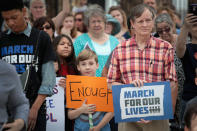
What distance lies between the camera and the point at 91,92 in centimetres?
586

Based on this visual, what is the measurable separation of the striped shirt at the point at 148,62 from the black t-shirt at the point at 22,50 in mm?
852

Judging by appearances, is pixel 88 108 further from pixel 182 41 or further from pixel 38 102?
pixel 182 41

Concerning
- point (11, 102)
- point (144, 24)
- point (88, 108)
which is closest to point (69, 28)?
point (88, 108)

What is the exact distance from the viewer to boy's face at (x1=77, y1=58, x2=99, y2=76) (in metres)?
6.11

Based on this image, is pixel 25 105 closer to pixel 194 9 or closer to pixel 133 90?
pixel 133 90

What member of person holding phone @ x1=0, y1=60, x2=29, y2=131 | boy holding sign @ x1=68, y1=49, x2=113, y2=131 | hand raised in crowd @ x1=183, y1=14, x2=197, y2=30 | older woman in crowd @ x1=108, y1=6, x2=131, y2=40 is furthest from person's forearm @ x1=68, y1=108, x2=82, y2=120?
older woman in crowd @ x1=108, y1=6, x2=131, y2=40

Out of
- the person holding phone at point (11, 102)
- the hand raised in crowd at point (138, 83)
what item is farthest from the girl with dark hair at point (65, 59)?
the person holding phone at point (11, 102)

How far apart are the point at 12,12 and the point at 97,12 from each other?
3.05 metres

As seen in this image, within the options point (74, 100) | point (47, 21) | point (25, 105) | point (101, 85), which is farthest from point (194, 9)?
point (47, 21)

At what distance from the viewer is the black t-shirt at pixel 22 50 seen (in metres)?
4.73

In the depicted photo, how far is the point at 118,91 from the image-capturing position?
515cm

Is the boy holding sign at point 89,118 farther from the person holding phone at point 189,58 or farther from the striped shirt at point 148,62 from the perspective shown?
the person holding phone at point 189,58

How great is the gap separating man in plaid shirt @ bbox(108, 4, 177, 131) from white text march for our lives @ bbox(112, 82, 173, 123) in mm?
106

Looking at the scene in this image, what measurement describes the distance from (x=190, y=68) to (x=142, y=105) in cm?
70
